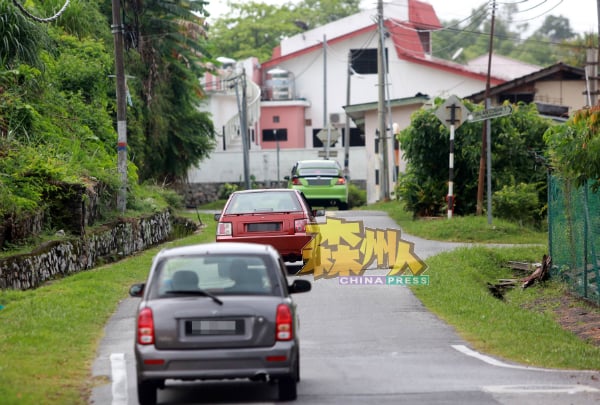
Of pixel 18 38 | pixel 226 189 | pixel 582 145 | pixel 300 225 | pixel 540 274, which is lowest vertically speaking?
pixel 226 189

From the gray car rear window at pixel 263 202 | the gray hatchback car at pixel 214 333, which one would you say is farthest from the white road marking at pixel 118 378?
the gray car rear window at pixel 263 202

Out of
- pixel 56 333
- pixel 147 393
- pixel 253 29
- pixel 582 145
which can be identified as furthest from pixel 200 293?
pixel 253 29

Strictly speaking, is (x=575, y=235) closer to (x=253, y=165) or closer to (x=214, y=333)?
(x=214, y=333)

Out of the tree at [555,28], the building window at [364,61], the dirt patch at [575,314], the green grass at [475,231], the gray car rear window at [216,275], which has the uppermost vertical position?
the tree at [555,28]

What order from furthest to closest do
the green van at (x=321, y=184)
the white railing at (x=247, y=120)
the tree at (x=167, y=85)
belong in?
the white railing at (x=247, y=120), the tree at (x=167, y=85), the green van at (x=321, y=184)

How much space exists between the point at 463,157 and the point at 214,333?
911 inches

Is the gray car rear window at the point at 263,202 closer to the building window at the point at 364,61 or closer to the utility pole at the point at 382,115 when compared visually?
the utility pole at the point at 382,115

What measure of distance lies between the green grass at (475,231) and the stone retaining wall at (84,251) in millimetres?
6688

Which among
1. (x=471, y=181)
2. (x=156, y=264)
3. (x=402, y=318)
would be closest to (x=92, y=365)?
(x=156, y=264)

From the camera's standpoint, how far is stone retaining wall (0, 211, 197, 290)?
18.4 meters

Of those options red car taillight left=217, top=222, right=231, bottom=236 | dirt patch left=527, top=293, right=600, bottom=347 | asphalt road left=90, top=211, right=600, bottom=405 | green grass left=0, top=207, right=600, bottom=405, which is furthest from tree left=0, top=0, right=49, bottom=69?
dirt patch left=527, top=293, right=600, bottom=347

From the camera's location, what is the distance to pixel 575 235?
17750 millimetres

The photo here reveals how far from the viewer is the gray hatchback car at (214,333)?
923 centimetres

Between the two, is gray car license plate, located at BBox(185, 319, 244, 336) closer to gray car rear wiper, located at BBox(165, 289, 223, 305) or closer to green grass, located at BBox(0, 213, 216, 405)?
gray car rear wiper, located at BBox(165, 289, 223, 305)
